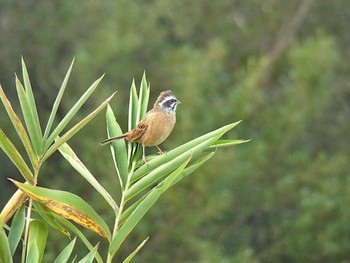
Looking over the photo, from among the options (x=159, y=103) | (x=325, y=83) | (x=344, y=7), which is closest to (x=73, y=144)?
(x=325, y=83)

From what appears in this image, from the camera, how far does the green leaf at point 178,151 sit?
3.96m

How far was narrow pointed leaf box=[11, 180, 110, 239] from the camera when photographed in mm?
3797

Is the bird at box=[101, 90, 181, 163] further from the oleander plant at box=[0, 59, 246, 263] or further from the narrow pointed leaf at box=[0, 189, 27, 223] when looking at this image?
the narrow pointed leaf at box=[0, 189, 27, 223]

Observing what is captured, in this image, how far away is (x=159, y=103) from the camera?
532cm

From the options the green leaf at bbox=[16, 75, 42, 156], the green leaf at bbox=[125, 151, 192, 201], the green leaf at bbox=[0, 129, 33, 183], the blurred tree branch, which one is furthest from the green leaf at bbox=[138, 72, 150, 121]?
the blurred tree branch

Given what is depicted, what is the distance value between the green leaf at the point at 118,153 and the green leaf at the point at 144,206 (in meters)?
0.26

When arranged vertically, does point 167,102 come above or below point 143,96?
below

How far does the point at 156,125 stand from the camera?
516 centimetres

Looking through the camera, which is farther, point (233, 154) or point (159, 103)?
point (233, 154)

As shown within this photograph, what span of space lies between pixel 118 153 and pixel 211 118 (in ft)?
49.7

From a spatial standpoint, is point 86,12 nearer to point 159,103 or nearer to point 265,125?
point 265,125

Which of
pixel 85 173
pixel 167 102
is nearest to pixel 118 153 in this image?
pixel 85 173

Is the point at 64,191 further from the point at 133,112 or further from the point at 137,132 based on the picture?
the point at 137,132

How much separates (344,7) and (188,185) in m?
6.98
